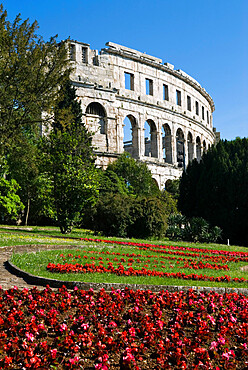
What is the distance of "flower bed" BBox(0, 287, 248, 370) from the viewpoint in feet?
15.0

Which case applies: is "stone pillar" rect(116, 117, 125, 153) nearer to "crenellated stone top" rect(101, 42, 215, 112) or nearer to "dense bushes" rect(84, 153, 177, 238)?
"crenellated stone top" rect(101, 42, 215, 112)

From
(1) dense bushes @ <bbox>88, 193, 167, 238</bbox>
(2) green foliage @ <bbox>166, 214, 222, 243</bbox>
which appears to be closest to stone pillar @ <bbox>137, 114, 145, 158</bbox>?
(2) green foliage @ <bbox>166, 214, 222, 243</bbox>

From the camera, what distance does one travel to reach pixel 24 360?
14.0 ft

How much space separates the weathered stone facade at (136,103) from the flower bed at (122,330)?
Result: 1213 inches

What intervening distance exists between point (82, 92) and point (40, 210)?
50.1ft

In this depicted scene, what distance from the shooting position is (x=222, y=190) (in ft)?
87.4

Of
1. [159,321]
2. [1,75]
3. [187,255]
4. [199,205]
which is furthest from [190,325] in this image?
[199,205]

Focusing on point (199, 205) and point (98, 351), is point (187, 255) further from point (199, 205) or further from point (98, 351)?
point (199, 205)

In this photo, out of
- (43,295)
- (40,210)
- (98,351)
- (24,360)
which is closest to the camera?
(24,360)

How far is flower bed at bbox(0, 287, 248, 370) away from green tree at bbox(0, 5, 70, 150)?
45.5ft

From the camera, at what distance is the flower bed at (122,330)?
4.58m

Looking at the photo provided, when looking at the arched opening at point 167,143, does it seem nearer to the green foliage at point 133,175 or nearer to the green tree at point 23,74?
the green foliage at point 133,175

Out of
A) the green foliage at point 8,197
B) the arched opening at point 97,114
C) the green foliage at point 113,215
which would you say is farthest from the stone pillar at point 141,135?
the green foliage at point 113,215

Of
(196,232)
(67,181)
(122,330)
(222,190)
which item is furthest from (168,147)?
(122,330)
